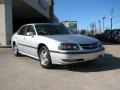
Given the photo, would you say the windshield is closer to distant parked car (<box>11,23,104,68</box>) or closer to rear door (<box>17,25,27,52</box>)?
distant parked car (<box>11,23,104,68</box>)

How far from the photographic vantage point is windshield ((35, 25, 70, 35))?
902 centimetres

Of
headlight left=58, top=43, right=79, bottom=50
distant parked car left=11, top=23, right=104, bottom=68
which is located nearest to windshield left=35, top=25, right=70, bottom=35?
distant parked car left=11, top=23, right=104, bottom=68

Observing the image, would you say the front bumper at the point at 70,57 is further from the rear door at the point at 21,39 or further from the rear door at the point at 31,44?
the rear door at the point at 21,39

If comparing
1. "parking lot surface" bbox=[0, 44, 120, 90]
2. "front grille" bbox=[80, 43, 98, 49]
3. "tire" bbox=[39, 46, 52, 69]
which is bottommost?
"parking lot surface" bbox=[0, 44, 120, 90]

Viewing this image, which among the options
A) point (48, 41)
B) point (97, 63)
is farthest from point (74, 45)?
point (97, 63)

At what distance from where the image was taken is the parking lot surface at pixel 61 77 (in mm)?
5875

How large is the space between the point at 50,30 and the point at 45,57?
4.81 ft

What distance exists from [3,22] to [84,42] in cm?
1080

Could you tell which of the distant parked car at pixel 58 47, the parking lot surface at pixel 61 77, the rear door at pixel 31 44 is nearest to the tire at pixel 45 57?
the distant parked car at pixel 58 47

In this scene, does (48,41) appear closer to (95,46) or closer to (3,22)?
(95,46)

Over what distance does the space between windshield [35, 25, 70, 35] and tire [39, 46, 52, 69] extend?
0.89 meters

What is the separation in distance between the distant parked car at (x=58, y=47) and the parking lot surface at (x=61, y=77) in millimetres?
354

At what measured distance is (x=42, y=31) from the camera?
29.7 feet

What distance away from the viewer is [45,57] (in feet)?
26.4
